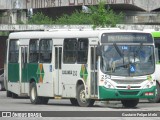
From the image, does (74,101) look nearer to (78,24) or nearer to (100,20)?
(100,20)

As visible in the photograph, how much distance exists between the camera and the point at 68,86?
99.8 feet

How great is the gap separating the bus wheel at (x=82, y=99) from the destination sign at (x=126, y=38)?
2218mm

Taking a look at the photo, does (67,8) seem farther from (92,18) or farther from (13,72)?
(13,72)

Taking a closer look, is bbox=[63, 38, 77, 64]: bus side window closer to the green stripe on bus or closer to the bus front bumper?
the bus front bumper

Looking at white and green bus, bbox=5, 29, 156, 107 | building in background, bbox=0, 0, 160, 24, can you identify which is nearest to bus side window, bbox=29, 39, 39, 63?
white and green bus, bbox=5, 29, 156, 107

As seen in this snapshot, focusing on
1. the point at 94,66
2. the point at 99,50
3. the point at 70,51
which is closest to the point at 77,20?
the point at 70,51

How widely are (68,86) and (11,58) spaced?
6.31 m

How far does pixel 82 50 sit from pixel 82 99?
72.5 inches

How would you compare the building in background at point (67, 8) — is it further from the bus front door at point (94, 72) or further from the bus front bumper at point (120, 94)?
the bus front bumper at point (120, 94)

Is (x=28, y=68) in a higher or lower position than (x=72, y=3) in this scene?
lower

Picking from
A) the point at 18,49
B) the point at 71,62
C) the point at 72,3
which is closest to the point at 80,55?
the point at 71,62

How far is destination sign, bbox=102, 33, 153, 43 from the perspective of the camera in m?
28.5

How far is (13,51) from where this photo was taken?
35.7 m

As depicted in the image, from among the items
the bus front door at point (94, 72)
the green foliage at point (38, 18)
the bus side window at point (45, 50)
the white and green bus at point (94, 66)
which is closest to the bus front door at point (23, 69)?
the white and green bus at point (94, 66)
